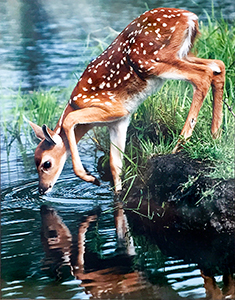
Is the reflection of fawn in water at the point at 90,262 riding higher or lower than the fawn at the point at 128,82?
lower

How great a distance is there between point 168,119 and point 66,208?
78 cm

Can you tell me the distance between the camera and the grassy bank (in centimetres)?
269

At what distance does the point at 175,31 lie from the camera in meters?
2.71

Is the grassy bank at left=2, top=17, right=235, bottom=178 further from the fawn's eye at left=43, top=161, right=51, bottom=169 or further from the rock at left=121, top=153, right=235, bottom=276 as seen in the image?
the fawn's eye at left=43, top=161, right=51, bottom=169

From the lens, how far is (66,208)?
2.76 m

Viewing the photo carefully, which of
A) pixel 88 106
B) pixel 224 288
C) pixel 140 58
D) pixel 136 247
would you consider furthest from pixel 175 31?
pixel 224 288

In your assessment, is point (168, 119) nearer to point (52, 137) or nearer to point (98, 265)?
point (52, 137)

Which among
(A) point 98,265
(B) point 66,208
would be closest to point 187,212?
(A) point 98,265

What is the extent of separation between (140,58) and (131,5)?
0.28 metres

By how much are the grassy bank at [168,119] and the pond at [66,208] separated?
0.10 metres

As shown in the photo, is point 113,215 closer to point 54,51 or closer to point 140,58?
point 140,58

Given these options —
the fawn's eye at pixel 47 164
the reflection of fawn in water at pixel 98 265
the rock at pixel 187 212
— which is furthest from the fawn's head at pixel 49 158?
the rock at pixel 187 212

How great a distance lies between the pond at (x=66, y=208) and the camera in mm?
2193

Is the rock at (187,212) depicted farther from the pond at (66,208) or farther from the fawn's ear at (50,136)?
the fawn's ear at (50,136)
